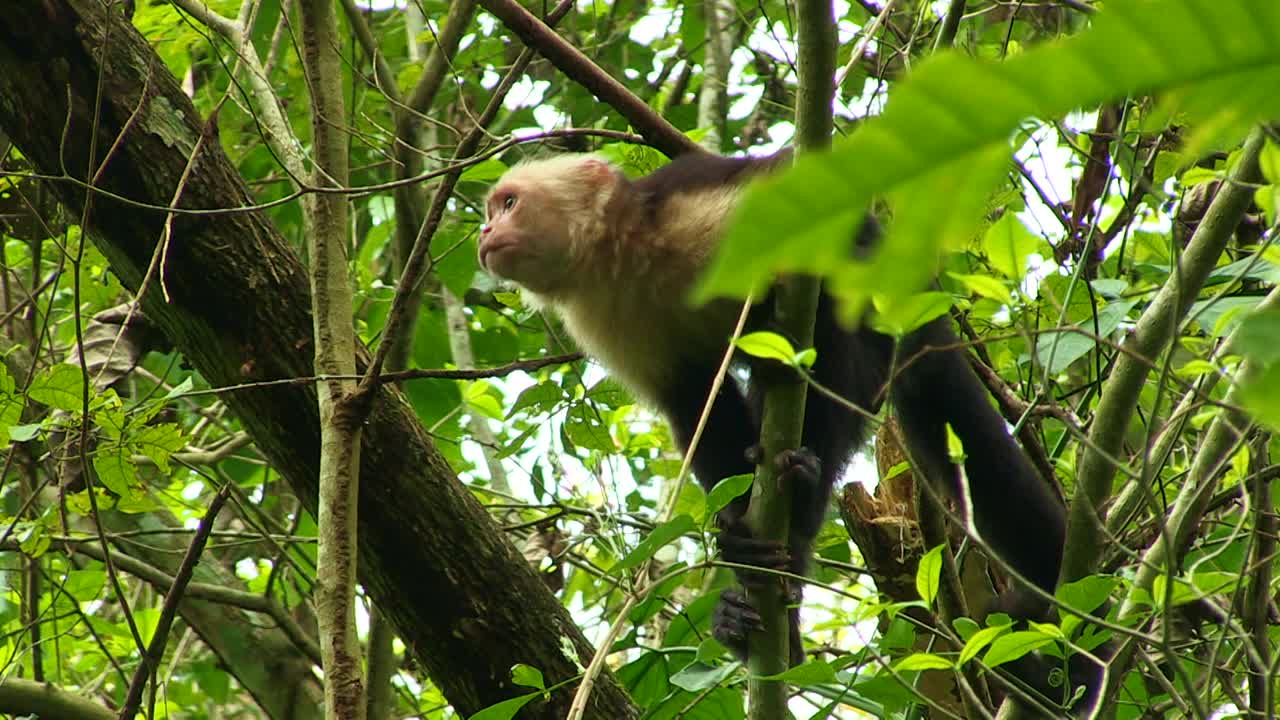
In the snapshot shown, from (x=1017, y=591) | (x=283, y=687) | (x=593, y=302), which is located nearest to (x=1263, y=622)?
(x=1017, y=591)

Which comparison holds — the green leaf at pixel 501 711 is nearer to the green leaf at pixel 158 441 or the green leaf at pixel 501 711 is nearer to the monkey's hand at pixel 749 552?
the monkey's hand at pixel 749 552

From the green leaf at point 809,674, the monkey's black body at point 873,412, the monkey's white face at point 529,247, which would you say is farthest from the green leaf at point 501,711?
the monkey's white face at point 529,247

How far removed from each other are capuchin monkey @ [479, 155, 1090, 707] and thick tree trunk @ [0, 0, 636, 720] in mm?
666

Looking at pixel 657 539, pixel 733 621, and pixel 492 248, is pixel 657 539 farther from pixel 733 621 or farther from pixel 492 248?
pixel 492 248

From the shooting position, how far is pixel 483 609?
3.24 meters

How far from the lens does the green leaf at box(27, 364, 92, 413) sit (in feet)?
9.46

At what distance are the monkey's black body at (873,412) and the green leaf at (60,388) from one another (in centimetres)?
164

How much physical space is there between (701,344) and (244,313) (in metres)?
1.37

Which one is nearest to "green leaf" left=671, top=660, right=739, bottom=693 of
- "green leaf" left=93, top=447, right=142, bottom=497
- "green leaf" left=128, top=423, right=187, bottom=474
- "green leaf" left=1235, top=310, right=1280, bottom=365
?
"green leaf" left=128, top=423, right=187, bottom=474

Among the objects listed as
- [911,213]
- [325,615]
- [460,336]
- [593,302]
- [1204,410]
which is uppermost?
[460,336]

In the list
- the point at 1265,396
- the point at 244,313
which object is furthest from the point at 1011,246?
the point at 244,313

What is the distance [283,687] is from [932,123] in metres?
4.32

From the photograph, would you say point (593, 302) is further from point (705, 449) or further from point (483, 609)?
point (483, 609)

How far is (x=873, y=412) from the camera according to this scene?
350 cm
